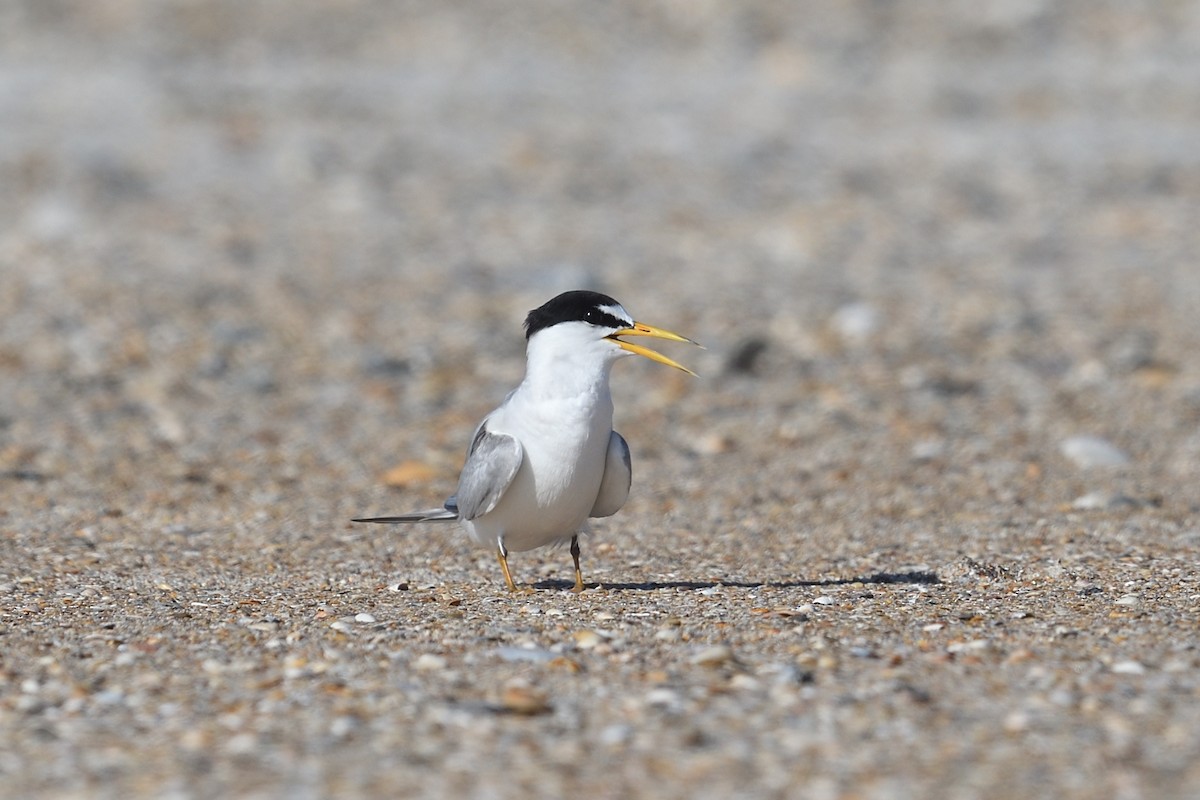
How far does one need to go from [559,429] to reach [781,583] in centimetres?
89

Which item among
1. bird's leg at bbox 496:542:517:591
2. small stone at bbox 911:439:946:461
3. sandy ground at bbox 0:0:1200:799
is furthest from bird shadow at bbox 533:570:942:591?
small stone at bbox 911:439:946:461

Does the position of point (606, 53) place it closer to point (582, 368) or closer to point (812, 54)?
point (812, 54)

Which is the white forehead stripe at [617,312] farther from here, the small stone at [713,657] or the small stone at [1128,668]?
the small stone at [1128,668]

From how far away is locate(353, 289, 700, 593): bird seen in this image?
460 centimetres

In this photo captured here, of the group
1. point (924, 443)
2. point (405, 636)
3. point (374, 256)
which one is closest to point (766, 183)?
point (374, 256)

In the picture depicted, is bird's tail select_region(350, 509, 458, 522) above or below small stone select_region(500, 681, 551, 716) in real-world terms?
above

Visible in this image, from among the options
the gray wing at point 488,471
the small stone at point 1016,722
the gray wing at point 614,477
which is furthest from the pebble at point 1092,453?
the small stone at point 1016,722

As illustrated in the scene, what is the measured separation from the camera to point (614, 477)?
478 cm

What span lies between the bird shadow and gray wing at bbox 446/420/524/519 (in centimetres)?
44

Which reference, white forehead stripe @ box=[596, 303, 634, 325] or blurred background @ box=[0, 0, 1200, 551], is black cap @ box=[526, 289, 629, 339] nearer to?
white forehead stripe @ box=[596, 303, 634, 325]

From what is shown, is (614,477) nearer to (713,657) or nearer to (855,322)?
(713,657)

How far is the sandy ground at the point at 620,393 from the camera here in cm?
332

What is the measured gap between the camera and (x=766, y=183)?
10992mm

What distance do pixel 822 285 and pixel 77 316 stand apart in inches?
163
